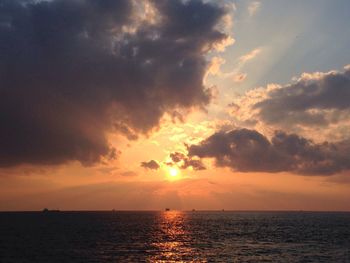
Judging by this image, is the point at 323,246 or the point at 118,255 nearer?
the point at 118,255

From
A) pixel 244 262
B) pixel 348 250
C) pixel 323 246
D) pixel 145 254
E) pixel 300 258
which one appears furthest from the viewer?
pixel 323 246

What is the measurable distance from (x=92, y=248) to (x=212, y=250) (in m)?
25.7

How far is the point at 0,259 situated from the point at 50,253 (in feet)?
35.8

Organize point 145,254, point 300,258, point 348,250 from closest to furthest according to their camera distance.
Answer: point 300,258
point 145,254
point 348,250

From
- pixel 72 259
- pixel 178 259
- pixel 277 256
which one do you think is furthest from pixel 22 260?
pixel 277 256

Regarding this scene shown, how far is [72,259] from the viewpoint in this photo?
69500 mm

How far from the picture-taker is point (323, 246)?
Result: 294 feet

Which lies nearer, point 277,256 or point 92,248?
point 277,256

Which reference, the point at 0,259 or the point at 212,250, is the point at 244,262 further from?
the point at 0,259

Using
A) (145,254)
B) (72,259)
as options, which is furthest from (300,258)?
(72,259)

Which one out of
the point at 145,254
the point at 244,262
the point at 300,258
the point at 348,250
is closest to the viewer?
the point at 244,262

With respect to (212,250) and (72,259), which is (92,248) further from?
(212,250)

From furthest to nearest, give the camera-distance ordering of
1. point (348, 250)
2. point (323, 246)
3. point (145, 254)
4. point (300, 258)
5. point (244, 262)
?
point (323, 246) < point (348, 250) < point (145, 254) < point (300, 258) < point (244, 262)

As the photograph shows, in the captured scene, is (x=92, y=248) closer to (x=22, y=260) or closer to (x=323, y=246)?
(x=22, y=260)
